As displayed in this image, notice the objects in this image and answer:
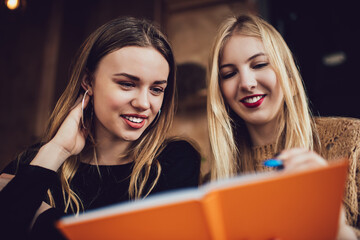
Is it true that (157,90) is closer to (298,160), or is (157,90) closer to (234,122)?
(234,122)

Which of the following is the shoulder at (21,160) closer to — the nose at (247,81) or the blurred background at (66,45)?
the nose at (247,81)

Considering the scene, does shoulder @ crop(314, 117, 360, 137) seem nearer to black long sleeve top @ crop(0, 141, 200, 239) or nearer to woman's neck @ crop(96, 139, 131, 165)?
black long sleeve top @ crop(0, 141, 200, 239)

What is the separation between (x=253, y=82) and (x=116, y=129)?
21.8 inches

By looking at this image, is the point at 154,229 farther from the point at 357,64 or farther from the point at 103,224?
the point at 357,64

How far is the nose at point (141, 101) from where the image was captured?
1097 millimetres

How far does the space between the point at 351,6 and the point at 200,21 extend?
1294mm


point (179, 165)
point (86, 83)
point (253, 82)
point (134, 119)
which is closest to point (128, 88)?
point (134, 119)

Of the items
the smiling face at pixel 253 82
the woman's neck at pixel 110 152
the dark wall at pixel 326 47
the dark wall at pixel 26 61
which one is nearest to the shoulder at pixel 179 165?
the woman's neck at pixel 110 152

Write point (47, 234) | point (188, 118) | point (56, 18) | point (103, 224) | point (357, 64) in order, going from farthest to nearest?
point (56, 18)
point (188, 118)
point (357, 64)
point (47, 234)
point (103, 224)

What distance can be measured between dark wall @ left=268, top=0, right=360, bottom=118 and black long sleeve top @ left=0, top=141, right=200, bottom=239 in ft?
3.93

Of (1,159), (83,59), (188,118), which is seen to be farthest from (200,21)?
(1,159)

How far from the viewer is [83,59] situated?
1233 mm

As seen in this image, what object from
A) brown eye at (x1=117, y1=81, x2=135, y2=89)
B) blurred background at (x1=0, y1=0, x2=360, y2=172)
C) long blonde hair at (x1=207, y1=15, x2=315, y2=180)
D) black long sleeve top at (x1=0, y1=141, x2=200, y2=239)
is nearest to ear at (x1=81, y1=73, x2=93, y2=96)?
brown eye at (x1=117, y1=81, x2=135, y2=89)

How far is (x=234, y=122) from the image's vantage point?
4.44ft
